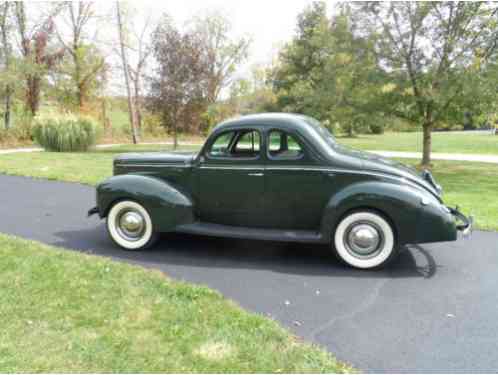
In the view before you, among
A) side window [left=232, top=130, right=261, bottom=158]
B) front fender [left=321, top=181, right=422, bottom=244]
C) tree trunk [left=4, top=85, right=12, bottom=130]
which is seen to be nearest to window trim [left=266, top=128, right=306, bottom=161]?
side window [left=232, top=130, right=261, bottom=158]

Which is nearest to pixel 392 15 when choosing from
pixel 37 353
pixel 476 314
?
pixel 476 314

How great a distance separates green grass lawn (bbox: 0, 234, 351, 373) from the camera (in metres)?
2.45

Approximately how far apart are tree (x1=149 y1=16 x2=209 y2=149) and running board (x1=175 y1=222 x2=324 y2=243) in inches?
563

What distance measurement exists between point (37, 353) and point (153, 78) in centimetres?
1707

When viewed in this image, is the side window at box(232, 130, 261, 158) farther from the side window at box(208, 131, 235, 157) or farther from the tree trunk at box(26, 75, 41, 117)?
the tree trunk at box(26, 75, 41, 117)

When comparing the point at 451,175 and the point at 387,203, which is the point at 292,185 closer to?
the point at 387,203

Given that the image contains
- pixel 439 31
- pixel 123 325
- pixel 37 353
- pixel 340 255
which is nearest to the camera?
pixel 37 353

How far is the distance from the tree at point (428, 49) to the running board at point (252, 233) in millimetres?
7819

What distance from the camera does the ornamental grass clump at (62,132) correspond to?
55.8ft

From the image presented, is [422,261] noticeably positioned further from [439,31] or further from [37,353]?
[439,31]

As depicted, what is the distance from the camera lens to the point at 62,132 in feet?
55.8

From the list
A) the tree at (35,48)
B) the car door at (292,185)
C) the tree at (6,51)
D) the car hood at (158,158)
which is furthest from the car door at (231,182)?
the tree at (35,48)

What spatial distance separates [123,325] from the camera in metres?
2.89

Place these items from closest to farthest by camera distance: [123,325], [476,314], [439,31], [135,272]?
[123,325] < [476,314] < [135,272] < [439,31]
